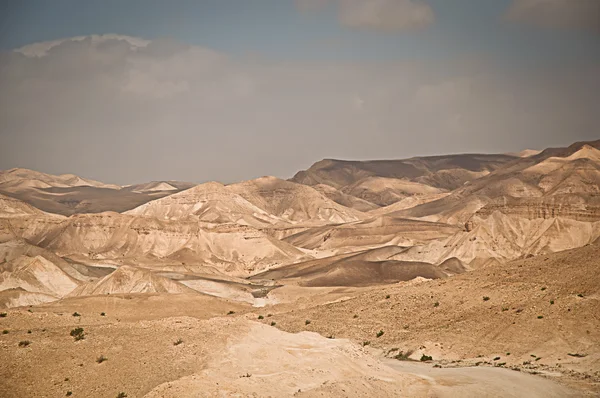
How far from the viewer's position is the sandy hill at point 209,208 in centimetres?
17688

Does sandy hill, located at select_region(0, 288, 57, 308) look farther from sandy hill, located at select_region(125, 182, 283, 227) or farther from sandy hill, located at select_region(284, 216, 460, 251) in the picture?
sandy hill, located at select_region(125, 182, 283, 227)

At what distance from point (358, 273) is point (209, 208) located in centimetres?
9536

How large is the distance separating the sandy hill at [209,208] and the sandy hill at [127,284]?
10475cm

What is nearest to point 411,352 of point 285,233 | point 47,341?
point 47,341

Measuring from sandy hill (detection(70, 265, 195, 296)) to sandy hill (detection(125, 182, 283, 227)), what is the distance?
344ft

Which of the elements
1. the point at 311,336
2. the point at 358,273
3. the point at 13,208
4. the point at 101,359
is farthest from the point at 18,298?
the point at 13,208

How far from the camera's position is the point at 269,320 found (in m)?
36.2

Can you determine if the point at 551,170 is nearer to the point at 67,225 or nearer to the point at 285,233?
the point at 285,233

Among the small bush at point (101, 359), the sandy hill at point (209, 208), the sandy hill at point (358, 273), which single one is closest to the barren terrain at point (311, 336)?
the small bush at point (101, 359)

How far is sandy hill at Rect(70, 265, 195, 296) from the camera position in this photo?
6294 centimetres

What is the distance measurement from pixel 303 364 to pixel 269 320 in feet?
54.3

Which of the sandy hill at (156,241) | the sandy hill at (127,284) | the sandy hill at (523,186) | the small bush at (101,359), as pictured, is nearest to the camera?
the small bush at (101,359)

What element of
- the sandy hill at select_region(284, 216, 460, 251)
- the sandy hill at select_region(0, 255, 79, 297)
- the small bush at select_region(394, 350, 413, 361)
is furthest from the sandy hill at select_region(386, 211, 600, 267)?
the small bush at select_region(394, 350, 413, 361)

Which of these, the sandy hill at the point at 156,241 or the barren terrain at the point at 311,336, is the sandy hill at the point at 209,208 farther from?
the barren terrain at the point at 311,336
